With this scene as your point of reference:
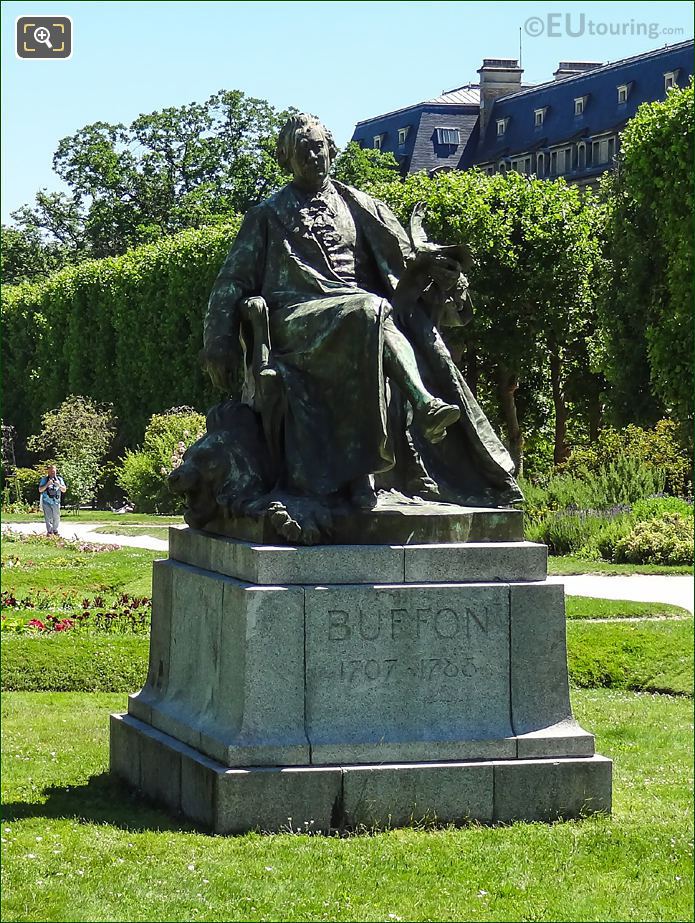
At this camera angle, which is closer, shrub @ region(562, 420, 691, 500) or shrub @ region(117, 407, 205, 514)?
shrub @ region(562, 420, 691, 500)

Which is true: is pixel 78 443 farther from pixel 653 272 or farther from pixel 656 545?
pixel 656 545

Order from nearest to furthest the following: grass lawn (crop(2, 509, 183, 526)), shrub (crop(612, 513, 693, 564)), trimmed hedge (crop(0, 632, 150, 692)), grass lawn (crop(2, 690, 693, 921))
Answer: grass lawn (crop(2, 690, 693, 921)), trimmed hedge (crop(0, 632, 150, 692)), shrub (crop(612, 513, 693, 564)), grass lawn (crop(2, 509, 183, 526))

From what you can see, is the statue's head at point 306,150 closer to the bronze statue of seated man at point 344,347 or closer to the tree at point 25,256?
the bronze statue of seated man at point 344,347

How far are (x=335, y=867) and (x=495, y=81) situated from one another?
62.1m

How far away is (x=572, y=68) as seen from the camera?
63875 mm

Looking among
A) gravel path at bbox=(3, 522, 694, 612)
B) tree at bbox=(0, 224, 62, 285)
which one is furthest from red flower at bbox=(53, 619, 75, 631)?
tree at bbox=(0, 224, 62, 285)

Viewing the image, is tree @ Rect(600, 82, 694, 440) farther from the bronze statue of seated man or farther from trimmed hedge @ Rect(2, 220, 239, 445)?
the bronze statue of seated man

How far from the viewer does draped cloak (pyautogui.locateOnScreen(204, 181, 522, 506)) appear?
24.6ft

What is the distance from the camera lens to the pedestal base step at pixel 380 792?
6.91m

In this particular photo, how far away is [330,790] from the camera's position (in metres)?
6.97

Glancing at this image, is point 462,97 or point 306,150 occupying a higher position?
point 462,97

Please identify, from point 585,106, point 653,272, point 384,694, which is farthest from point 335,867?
point 585,106

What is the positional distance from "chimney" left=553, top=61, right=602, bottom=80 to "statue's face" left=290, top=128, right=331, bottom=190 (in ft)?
181

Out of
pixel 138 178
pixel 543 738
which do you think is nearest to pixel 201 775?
pixel 543 738
